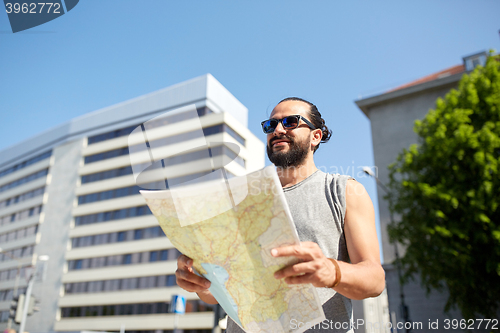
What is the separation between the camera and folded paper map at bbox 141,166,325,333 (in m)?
1.27

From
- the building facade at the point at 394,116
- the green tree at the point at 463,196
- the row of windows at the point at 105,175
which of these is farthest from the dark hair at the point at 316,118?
the row of windows at the point at 105,175

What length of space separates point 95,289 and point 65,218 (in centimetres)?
1191

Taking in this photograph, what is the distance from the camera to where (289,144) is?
205 cm

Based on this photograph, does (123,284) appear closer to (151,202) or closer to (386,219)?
(386,219)

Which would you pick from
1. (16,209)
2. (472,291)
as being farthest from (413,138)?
(16,209)

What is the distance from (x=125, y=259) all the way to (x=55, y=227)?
14437 millimetres

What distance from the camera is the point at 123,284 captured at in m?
43.5

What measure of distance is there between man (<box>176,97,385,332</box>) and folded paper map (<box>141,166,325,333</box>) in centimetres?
8

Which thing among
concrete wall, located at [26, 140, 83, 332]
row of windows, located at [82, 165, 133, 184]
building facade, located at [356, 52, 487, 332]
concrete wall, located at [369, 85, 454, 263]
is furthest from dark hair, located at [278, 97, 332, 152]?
concrete wall, located at [26, 140, 83, 332]

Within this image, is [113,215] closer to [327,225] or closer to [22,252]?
[22,252]

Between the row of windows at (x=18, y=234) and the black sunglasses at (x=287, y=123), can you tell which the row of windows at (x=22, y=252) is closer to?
the row of windows at (x=18, y=234)

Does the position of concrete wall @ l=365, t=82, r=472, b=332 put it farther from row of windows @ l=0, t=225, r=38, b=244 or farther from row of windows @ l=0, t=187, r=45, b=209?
row of windows @ l=0, t=225, r=38, b=244

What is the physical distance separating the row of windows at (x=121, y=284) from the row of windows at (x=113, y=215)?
7.79 meters

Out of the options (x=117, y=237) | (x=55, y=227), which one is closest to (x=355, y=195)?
(x=117, y=237)
